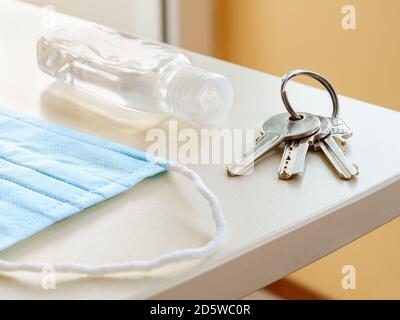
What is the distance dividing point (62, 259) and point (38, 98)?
0.29 meters

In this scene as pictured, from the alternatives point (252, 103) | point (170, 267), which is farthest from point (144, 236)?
point (252, 103)

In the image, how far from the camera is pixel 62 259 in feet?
1.68

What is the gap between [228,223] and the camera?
547mm

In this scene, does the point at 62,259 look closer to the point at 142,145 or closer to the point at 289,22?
the point at 142,145

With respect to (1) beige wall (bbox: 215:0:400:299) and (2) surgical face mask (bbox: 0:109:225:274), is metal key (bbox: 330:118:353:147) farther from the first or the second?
(1) beige wall (bbox: 215:0:400:299)

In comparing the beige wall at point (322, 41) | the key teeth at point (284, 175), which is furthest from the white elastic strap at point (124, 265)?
the beige wall at point (322, 41)

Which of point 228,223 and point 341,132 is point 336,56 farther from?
point 228,223

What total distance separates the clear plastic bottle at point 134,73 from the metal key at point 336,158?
0.10m

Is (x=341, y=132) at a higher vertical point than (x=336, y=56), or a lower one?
lower

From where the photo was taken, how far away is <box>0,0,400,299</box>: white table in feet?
1.62

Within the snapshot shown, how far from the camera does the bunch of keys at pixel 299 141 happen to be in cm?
62

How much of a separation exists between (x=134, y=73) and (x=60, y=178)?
156 millimetres

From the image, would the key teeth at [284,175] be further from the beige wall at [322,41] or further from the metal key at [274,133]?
the beige wall at [322,41]

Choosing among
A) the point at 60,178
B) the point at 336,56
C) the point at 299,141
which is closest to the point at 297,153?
the point at 299,141
